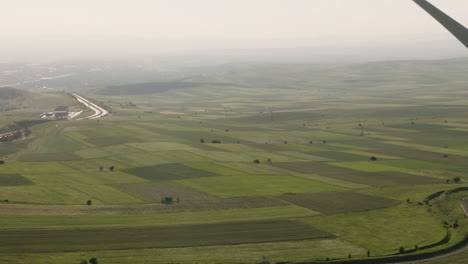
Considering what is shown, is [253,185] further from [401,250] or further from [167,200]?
[401,250]

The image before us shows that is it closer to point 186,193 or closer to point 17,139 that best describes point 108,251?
point 186,193

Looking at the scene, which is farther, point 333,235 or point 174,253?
point 333,235

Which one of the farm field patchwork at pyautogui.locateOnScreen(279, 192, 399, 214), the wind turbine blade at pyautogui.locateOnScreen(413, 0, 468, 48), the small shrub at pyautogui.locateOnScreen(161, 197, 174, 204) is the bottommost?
the small shrub at pyautogui.locateOnScreen(161, 197, 174, 204)

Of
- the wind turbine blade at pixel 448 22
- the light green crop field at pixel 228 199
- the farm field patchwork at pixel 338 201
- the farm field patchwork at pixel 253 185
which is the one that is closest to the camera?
the wind turbine blade at pixel 448 22

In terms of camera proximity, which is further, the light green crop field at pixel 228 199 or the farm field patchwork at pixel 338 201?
the farm field patchwork at pixel 338 201

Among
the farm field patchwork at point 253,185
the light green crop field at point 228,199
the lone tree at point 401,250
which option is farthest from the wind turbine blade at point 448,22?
the farm field patchwork at point 253,185

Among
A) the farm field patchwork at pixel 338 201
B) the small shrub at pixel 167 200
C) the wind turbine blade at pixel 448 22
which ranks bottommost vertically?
the small shrub at pixel 167 200

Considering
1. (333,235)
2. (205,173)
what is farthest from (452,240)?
(205,173)

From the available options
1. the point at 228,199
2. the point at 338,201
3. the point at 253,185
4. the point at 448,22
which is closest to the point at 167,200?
the point at 228,199

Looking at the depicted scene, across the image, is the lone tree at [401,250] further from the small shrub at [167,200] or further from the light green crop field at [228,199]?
the small shrub at [167,200]

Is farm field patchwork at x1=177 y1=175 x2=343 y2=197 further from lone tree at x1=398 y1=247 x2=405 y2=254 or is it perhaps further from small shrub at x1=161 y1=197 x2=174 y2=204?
lone tree at x1=398 y1=247 x2=405 y2=254

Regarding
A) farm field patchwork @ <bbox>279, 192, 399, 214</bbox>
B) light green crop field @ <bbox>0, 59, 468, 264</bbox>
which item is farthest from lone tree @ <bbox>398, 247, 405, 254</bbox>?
farm field patchwork @ <bbox>279, 192, 399, 214</bbox>
